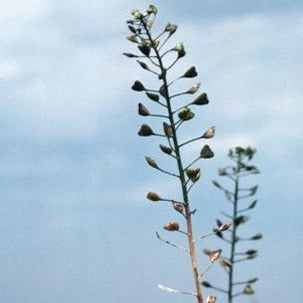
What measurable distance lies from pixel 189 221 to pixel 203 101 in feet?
7.28

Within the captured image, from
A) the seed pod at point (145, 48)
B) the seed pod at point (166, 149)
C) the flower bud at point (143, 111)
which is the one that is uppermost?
the seed pod at point (145, 48)

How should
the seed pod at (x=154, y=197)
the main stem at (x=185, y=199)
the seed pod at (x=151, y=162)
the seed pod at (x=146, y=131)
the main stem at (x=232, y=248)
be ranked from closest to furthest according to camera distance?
the main stem at (x=185, y=199), the seed pod at (x=154, y=197), the seed pod at (x=151, y=162), the seed pod at (x=146, y=131), the main stem at (x=232, y=248)

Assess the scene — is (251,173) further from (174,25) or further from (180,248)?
(180,248)

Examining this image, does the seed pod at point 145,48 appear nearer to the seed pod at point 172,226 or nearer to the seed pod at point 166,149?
the seed pod at point 166,149

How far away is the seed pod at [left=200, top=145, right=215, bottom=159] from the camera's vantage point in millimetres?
8577

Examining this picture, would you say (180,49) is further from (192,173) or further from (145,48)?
(192,173)

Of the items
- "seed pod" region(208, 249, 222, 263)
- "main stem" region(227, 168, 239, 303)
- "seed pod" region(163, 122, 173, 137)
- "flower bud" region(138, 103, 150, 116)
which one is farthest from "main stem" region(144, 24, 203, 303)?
"main stem" region(227, 168, 239, 303)

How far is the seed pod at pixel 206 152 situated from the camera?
858 cm

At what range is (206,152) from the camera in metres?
8.59

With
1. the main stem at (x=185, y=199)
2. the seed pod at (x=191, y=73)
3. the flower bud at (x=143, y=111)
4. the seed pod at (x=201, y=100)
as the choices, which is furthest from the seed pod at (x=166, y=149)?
the seed pod at (x=191, y=73)

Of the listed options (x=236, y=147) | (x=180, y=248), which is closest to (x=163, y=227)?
(x=180, y=248)

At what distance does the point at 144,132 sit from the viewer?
8.72m

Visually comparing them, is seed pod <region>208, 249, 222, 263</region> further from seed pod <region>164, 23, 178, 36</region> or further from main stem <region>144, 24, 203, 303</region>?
seed pod <region>164, 23, 178, 36</region>

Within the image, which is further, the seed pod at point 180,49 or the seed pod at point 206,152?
the seed pod at point 180,49
